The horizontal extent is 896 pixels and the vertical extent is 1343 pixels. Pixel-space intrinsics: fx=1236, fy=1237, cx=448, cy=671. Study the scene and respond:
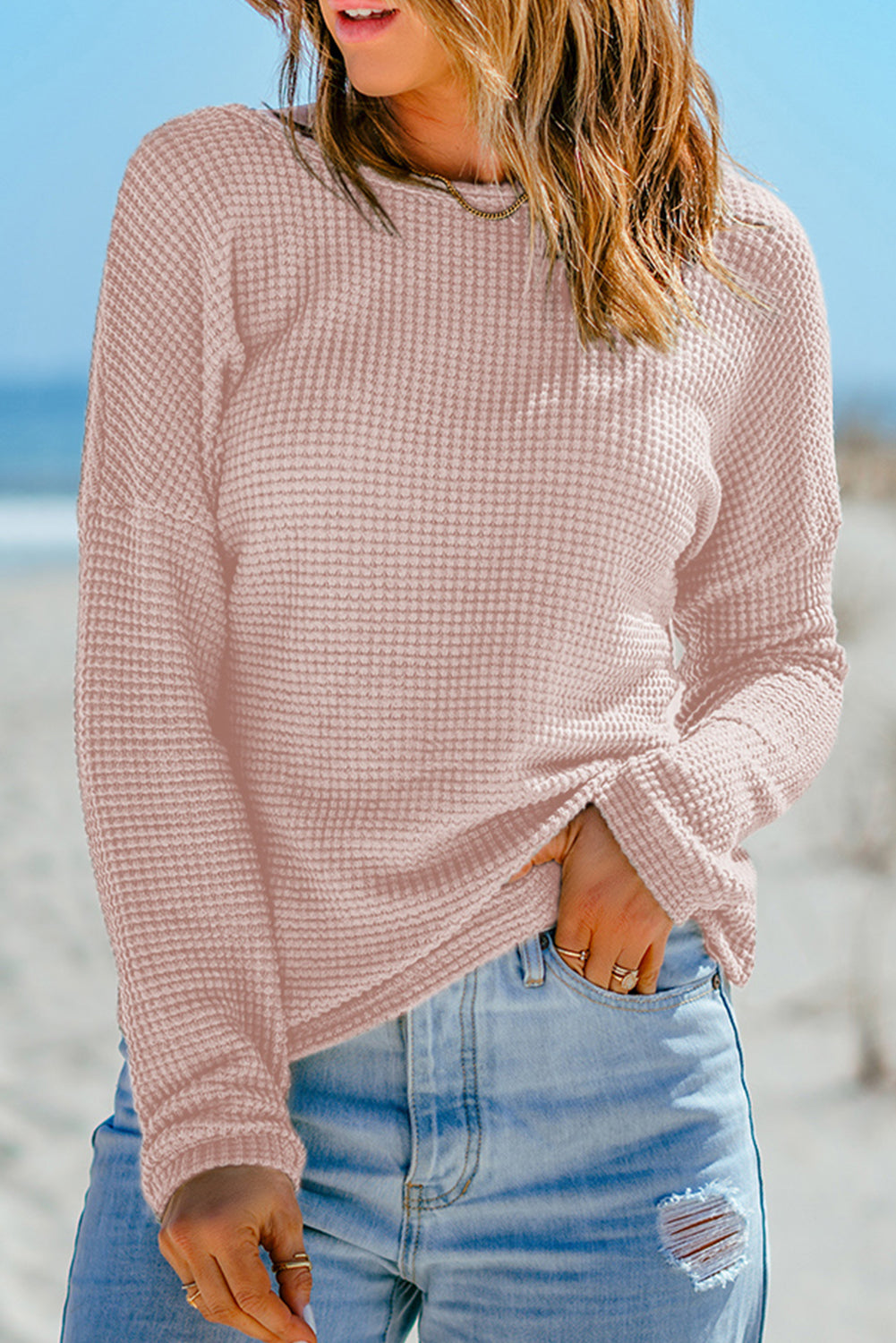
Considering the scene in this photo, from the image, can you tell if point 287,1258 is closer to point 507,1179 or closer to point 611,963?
point 507,1179

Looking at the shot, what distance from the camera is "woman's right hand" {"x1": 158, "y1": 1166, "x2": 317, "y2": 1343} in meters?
0.77

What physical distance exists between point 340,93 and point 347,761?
559 millimetres

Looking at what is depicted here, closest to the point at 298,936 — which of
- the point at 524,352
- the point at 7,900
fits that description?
the point at 524,352

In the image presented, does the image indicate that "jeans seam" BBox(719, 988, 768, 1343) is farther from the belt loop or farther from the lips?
the lips

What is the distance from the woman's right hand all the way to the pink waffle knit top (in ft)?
0.10

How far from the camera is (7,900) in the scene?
3.27m

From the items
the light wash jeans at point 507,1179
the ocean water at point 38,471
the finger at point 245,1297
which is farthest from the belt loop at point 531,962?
the ocean water at point 38,471

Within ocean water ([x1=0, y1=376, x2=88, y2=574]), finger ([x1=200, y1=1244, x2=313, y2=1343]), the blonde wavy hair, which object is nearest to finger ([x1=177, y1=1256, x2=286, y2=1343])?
finger ([x1=200, y1=1244, x2=313, y2=1343])

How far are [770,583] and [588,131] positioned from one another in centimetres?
42

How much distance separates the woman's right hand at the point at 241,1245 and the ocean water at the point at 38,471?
560cm

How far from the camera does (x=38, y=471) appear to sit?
1360 centimetres

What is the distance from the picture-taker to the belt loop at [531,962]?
0.92 m

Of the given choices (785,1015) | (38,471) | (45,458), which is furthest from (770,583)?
(45,458)

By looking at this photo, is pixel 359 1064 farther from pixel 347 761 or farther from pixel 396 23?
pixel 396 23
